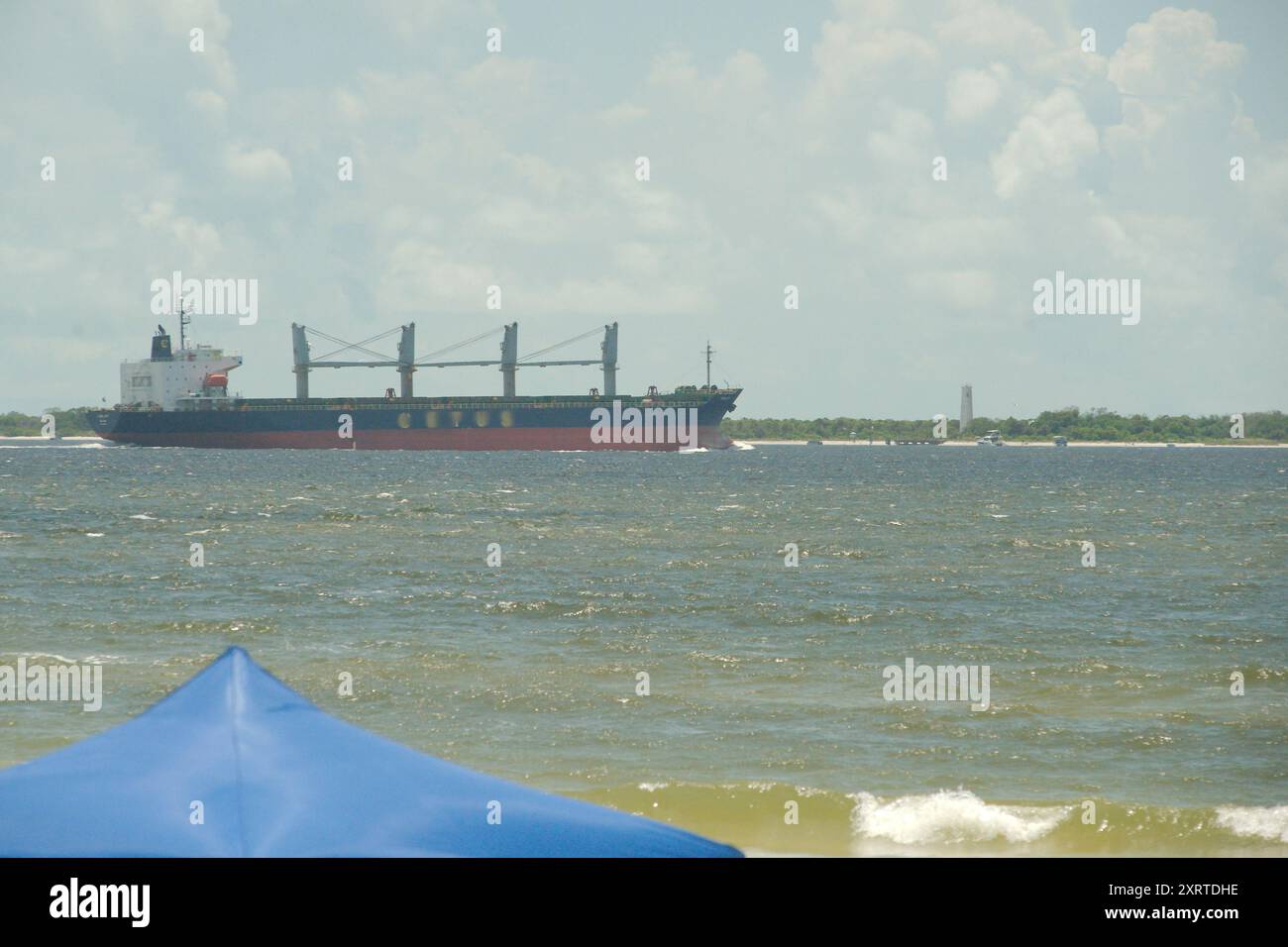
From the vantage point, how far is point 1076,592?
1103 inches

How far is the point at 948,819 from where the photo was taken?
11602 millimetres

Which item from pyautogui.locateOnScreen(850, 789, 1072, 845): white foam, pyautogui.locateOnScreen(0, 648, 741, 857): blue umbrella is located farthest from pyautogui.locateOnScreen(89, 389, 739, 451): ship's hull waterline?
pyautogui.locateOnScreen(0, 648, 741, 857): blue umbrella

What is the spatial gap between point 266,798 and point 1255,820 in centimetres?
1010

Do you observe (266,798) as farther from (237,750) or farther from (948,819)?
(948,819)

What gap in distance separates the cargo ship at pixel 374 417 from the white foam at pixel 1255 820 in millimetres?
106115

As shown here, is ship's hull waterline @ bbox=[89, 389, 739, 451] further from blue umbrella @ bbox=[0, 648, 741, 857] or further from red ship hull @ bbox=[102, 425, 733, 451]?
blue umbrella @ bbox=[0, 648, 741, 857]

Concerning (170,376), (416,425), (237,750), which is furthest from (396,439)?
(237,750)

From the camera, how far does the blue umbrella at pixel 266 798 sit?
166 inches

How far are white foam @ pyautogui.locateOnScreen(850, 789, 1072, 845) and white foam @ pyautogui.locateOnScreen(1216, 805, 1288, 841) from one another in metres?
1.38

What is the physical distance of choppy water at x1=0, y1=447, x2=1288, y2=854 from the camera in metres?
12.3

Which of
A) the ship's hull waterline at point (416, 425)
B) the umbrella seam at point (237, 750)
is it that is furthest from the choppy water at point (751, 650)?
the ship's hull waterline at point (416, 425)

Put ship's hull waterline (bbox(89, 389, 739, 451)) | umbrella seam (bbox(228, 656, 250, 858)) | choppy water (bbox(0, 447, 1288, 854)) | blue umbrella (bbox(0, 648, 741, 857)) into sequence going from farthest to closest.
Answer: ship's hull waterline (bbox(89, 389, 739, 451))
choppy water (bbox(0, 447, 1288, 854))
blue umbrella (bbox(0, 648, 741, 857))
umbrella seam (bbox(228, 656, 250, 858))
